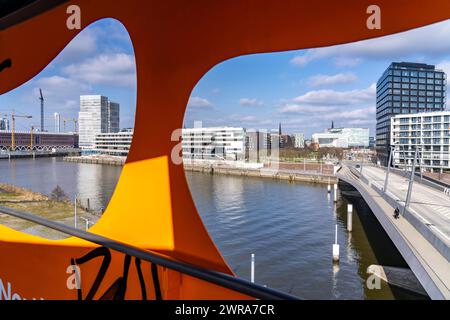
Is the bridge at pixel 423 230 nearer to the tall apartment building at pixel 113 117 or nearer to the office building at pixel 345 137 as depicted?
the office building at pixel 345 137

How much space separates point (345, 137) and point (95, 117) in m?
2.22

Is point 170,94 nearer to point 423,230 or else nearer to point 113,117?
point 113,117

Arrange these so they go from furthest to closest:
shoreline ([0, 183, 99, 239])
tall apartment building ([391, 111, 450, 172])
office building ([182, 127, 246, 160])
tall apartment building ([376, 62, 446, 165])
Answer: shoreline ([0, 183, 99, 239]) → tall apartment building ([391, 111, 450, 172]) → tall apartment building ([376, 62, 446, 165]) → office building ([182, 127, 246, 160])

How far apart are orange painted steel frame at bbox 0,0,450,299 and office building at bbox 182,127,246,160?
13 cm

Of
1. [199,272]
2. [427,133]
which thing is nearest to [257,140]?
[427,133]

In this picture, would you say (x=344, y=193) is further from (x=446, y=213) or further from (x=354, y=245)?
(x=446, y=213)

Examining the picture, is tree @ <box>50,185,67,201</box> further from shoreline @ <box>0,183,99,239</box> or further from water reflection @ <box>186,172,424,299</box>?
water reflection @ <box>186,172,424,299</box>

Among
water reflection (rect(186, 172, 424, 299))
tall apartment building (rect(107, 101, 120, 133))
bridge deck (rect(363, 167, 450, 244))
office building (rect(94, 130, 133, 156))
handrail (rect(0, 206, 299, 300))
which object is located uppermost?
tall apartment building (rect(107, 101, 120, 133))

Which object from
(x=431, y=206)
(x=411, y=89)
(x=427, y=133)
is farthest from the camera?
(x=431, y=206)

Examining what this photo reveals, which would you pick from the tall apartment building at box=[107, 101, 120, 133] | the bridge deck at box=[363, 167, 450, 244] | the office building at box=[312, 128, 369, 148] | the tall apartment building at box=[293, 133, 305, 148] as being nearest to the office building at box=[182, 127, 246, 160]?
the tall apartment building at box=[293, 133, 305, 148]

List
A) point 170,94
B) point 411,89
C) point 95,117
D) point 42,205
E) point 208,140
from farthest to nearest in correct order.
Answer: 1. point 42,205
2. point 95,117
3. point 411,89
4. point 208,140
5. point 170,94

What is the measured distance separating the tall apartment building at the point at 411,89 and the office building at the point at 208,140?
114cm

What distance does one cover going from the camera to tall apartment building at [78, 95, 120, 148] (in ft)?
8.07

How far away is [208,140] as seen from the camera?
2.17 m
